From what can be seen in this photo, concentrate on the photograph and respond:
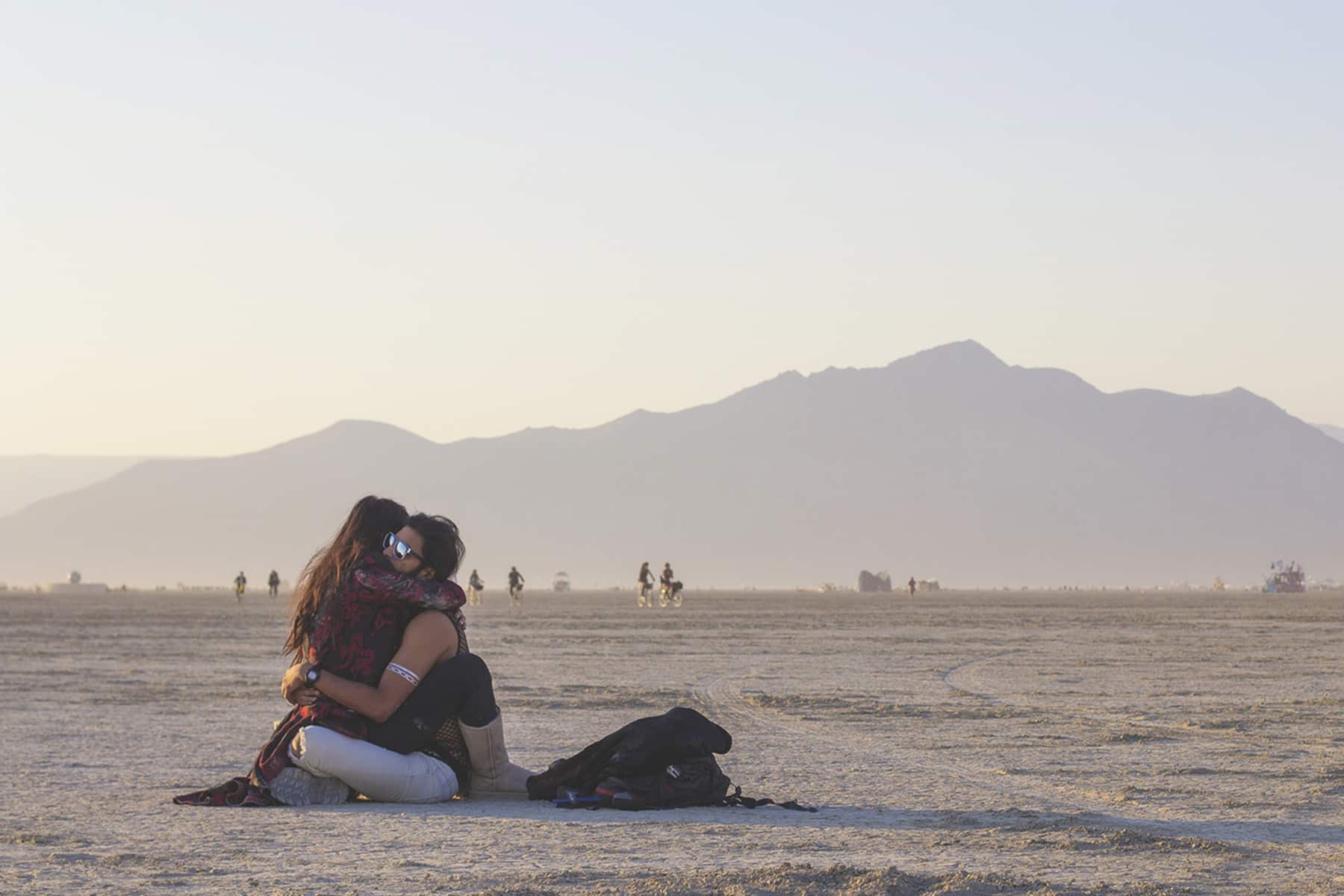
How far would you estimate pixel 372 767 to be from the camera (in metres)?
8.55

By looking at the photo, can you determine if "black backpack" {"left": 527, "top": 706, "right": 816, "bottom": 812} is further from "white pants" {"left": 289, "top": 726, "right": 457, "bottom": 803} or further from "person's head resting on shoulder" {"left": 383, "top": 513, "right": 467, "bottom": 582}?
"person's head resting on shoulder" {"left": 383, "top": 513, "right": 467, "bottom": 582}

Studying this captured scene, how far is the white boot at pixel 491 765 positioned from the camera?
28.7ft

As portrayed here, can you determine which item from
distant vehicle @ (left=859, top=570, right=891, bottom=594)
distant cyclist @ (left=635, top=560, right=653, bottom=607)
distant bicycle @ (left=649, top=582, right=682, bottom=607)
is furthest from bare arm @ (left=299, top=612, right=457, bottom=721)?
distant vehicle @ (left=859, top=570, right=891, bottom=594)

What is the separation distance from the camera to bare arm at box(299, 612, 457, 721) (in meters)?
8.37

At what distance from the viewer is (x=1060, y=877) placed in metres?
6.59

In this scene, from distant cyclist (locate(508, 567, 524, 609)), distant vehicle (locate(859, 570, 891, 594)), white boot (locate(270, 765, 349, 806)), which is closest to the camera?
white boot (locate(270, 765, 349, 806))

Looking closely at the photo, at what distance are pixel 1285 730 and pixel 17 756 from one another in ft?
27.8

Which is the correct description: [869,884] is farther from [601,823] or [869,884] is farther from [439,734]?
[439,734]

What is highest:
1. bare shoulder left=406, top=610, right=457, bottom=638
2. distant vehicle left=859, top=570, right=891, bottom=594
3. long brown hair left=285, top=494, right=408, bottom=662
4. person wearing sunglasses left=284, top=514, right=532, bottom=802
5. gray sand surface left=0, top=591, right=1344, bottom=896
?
distant vehicle left=859, top=570, right=891, bottom=594

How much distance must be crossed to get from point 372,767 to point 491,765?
599 mm

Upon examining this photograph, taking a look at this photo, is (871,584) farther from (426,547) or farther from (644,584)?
(426,547)

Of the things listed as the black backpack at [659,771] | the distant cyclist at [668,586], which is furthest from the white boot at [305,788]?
the distant cyclist at [668,586]

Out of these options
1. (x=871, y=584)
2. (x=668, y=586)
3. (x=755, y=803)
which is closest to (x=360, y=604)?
(x=755, y=803)

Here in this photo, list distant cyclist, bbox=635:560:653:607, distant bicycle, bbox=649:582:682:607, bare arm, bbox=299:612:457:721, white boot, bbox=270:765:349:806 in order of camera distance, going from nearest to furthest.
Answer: bare arm, bbox=299:612:457:721, white boot, bbox=270:765:349:806, distant cyclist, bbox=635:560:653:607, distant bicycle, bbox=649:582:682:607
